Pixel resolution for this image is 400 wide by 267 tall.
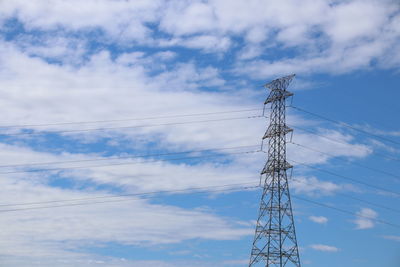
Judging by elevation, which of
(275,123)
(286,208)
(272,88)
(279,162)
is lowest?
(286,208)

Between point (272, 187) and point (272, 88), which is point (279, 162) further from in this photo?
point (272, 88)

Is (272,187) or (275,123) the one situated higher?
(275,123)

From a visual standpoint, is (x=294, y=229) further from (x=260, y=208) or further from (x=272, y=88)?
(x=272, y=88)

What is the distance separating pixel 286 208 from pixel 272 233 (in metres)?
3.91

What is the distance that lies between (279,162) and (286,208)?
6373 mm

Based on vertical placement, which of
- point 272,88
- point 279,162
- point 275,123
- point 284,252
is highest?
point 272,88

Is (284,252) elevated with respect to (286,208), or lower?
lower

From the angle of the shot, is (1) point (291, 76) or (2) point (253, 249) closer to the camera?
(2) point (253, 249)

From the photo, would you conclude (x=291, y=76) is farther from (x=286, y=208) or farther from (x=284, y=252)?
(x=284, y=252)

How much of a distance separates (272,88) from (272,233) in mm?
21129

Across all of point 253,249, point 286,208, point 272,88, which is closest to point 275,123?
point 272,88

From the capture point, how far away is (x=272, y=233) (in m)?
69.5

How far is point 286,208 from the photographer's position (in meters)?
70.7

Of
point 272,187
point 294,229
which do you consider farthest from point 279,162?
point 294,229
